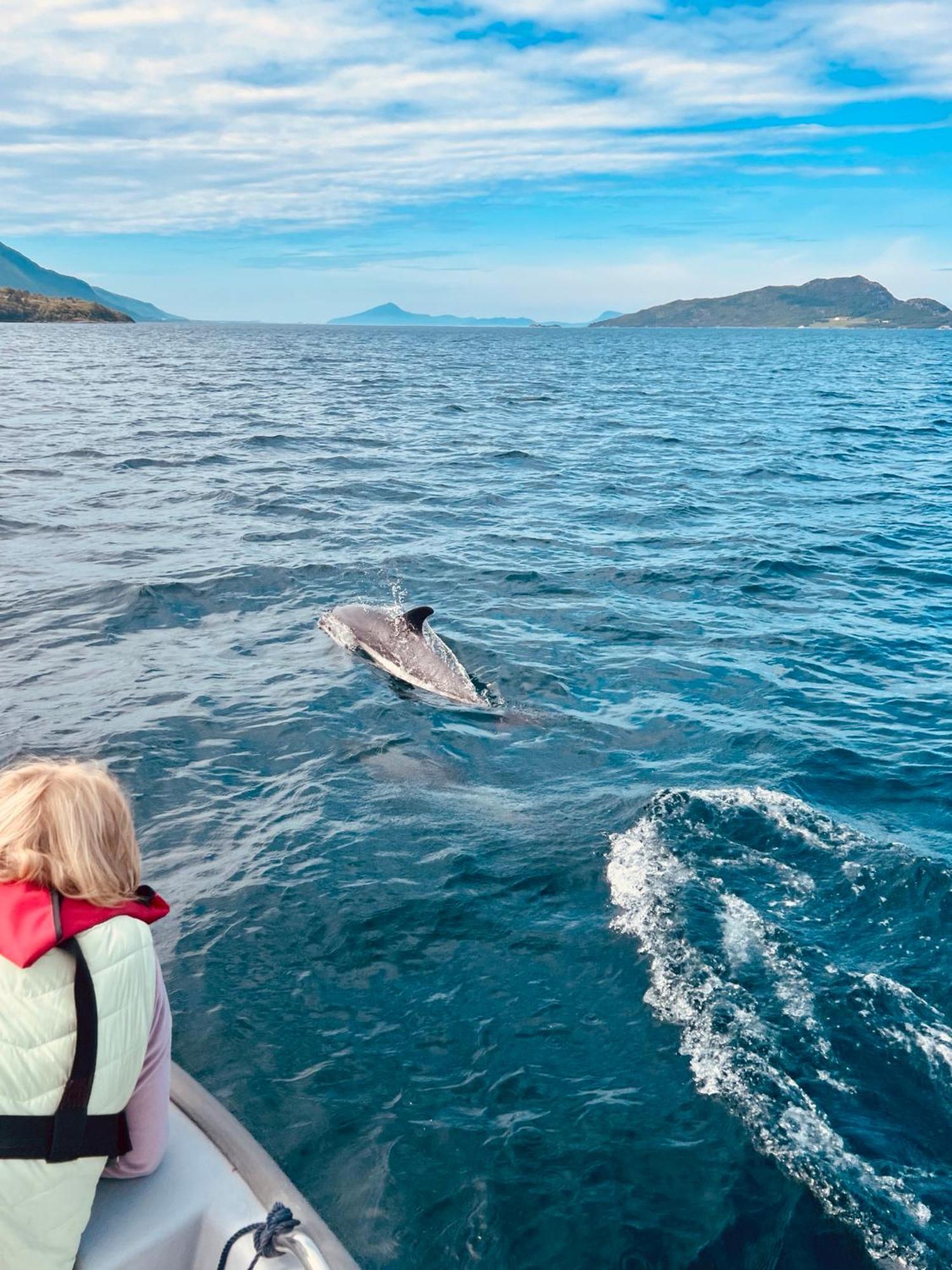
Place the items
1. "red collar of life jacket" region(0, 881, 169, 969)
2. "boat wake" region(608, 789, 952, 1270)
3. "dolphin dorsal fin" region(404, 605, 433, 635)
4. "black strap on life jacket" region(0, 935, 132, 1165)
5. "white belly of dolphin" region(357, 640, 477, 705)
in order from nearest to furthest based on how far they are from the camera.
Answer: "red collar of life jacket" region(0, 881, 169, 969)
"black strap on life jacket" region(0, 935, 132, 1165)
"boat wake" region(608, 789, 952, 1270)
"white belly of dolphin" region(357, 640, 477, 705)
"dolphin dorsal fin" region(404, 605, 433, 635)

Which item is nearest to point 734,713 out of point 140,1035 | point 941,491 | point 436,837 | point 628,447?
point 436,837

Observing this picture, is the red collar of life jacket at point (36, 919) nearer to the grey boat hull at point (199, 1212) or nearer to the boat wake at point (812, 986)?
the grey boat hull at point (199, 1212)

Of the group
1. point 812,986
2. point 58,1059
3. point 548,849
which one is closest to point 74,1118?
point 58,1059

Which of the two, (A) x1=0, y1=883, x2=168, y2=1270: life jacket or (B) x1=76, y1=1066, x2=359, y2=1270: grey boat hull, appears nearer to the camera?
(A) x1=0, y1=883, x2=168, y2=1270: life jacket

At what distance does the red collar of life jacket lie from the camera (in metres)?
3.62

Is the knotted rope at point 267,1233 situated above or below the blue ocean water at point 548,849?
above

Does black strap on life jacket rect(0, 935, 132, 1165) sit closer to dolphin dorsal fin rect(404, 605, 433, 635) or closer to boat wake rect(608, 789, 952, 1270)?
boat wake rect(608, 789, 952, 1270)

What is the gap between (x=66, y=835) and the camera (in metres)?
3.79

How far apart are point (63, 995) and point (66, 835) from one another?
24.0 inches

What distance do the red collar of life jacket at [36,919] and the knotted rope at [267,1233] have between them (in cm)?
160

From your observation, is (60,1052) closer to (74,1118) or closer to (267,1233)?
(74,1118)

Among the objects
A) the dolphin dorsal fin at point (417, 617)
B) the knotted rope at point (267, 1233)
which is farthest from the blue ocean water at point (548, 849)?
the knotted rope at point (267, 1233)

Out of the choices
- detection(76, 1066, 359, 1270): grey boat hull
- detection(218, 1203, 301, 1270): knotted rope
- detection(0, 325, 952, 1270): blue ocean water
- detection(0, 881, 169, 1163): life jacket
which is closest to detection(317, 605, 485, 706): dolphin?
detection(0, 325, 952, 1270): blue ocean water

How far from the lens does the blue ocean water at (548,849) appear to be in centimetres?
609
